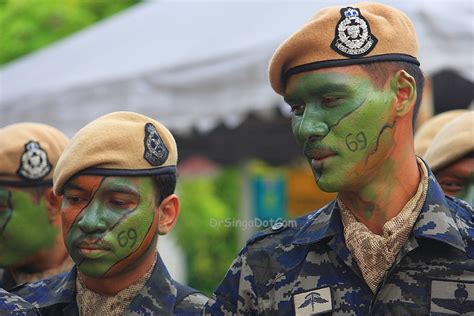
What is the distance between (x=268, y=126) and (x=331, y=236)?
696 centimetres

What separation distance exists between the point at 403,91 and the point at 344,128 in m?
0.19

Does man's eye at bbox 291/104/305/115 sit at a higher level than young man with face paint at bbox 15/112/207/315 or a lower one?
higher

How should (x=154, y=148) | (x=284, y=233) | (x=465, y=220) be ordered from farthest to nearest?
1. (x=154, y=148)
2. (x=284, y=233)
3. (x=465, y=220)

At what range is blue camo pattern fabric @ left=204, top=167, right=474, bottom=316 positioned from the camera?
2.72 m

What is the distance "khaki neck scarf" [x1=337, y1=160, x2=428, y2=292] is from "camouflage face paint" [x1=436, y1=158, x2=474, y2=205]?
100 centimetres

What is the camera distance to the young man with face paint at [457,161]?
3.80 meters

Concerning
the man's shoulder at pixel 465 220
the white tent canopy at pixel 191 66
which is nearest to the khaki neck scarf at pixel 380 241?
the man's shoulder at pixel 465 220

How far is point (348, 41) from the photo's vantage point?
111 inches

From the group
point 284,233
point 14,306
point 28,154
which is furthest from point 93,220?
point 28,154

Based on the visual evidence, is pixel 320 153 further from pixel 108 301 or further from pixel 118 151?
pixel 108 301

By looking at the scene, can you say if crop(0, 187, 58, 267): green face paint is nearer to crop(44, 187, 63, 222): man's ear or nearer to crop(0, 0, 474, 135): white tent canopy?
crop(44, 187, 63, 222): man's ear

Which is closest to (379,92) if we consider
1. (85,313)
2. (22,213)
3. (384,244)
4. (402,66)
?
(402,66)

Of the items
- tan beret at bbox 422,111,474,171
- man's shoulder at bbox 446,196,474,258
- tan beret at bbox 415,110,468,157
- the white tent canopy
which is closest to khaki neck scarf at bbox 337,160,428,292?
man's shoulder at bbox 446,196,474,258

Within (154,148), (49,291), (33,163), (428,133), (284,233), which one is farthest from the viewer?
(428,133)
